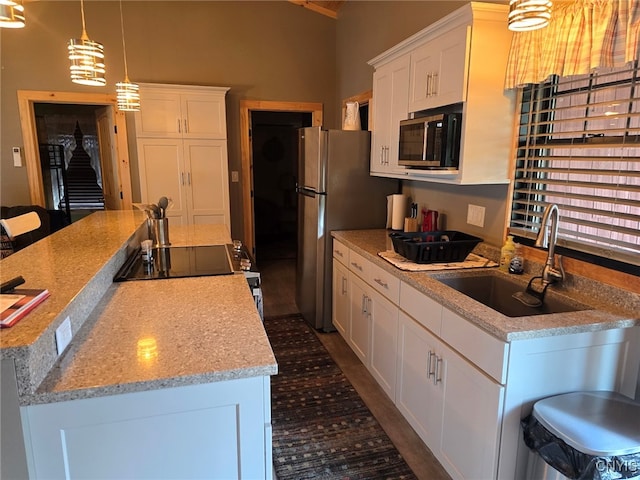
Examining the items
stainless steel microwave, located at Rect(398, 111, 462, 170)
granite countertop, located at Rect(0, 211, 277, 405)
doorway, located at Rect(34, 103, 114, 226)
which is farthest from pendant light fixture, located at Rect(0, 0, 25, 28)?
doorway, located at Rect(34, 103, 114, 226)

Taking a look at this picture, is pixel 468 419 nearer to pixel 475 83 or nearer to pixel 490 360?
pixel 490 360

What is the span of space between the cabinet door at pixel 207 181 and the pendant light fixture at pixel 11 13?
10.4 feet

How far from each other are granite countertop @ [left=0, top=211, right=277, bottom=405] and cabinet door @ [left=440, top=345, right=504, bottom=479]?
87 centimetres

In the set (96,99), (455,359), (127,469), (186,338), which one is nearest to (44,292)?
(186,338)

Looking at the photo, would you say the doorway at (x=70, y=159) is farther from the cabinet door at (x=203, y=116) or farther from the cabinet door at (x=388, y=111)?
the cabinet door at (x=388, y=111)

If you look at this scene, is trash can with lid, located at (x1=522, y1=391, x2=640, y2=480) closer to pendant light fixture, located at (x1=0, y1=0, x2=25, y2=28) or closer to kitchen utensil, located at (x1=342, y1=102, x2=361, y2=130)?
pendant light fixture, located at (x1=0, y1=0, x2=25, y2=28)

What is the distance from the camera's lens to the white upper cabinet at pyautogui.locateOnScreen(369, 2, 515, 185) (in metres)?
2.09

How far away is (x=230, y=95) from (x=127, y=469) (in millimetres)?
4470

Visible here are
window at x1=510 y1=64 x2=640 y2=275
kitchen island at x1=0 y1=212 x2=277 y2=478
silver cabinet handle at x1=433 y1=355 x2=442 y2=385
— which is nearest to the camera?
kitchen island at x1=0 y1=212 x2=277 y2=478

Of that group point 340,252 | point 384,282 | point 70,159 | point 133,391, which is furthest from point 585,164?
point 70,159

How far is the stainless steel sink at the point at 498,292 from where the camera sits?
1.93 meters

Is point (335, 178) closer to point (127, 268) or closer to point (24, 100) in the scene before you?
point (127, 268)

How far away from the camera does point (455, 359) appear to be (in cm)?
179

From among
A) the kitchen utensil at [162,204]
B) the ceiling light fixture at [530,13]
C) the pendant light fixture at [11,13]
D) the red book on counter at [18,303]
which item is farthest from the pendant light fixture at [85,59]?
the ceiling light fixture at [530,13]
